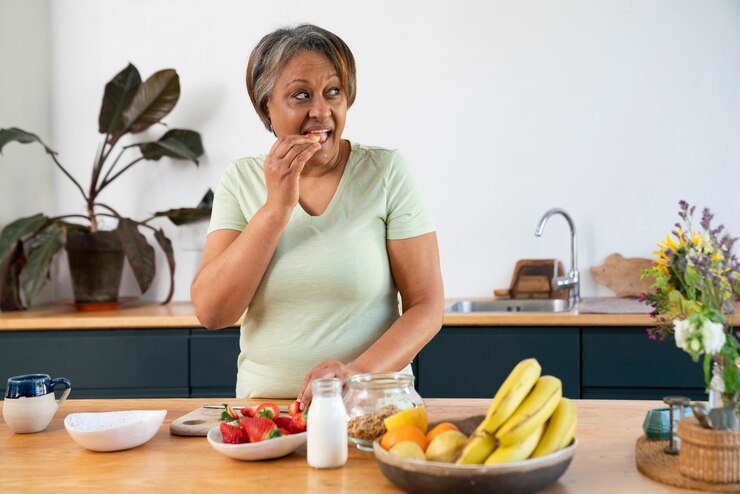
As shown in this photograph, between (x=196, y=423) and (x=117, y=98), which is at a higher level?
(x=117, y=98)

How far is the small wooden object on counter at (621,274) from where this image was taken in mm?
3471

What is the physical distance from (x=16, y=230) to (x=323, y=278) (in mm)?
1873

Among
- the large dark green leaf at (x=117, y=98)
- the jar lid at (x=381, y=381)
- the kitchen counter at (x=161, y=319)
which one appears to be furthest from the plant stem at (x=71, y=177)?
the jar lid at (x=381, y=381)

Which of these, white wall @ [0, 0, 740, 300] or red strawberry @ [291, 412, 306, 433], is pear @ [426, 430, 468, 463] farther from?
white wall @ [0, 0, 740, 300]

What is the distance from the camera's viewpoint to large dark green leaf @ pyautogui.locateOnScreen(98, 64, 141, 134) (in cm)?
355

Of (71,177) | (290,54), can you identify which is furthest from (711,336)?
(71,177)

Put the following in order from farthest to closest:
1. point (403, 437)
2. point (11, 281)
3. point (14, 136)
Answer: point (11, 281) < point (14, 136) < point (403, 437)

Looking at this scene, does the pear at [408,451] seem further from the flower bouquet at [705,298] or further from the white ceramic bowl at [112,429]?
the white ceramic bowl at [112,429]

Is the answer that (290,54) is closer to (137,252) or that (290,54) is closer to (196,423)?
(196,423)

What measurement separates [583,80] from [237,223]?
81.6 inches

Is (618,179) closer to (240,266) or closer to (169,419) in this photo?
(240,266)

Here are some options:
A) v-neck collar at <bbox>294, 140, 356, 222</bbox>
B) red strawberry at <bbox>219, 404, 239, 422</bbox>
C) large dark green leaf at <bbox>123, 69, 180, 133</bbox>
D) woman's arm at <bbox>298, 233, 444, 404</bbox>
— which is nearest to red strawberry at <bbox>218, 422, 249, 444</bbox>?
red strawberry at <bbox>219, 404, 239, 422</bbox>

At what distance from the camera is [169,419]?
167 centimetres

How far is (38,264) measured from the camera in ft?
10.6
